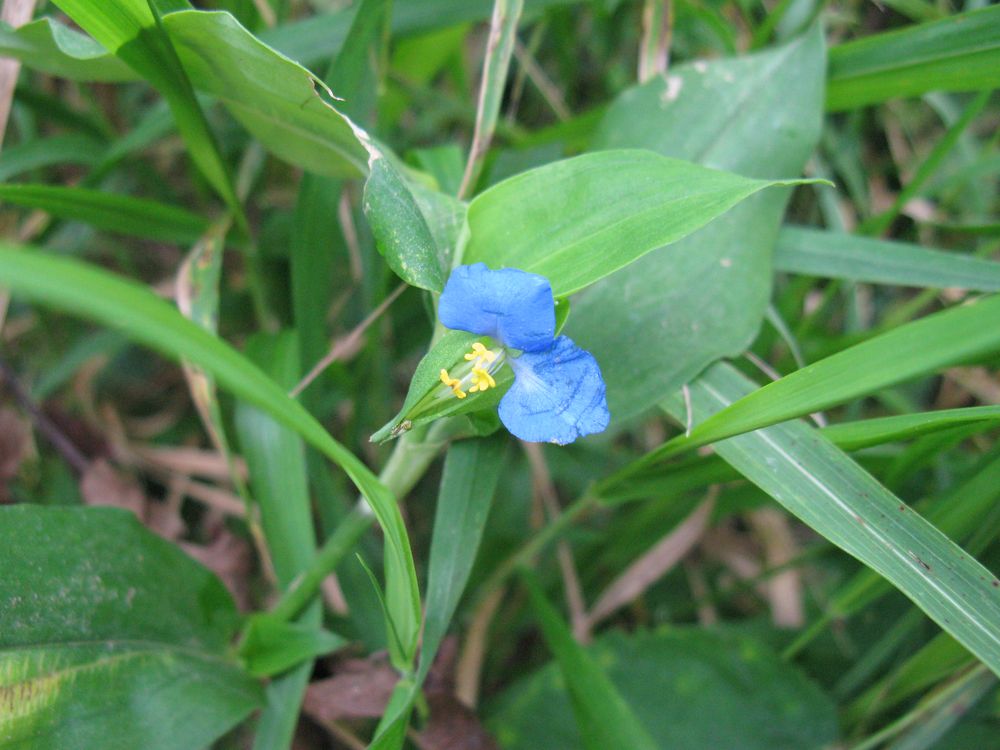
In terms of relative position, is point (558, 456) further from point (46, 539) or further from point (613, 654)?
point (46, 539)

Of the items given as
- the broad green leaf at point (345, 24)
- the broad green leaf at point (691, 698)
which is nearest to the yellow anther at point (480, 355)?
the broad green leaf at point (345, 24)

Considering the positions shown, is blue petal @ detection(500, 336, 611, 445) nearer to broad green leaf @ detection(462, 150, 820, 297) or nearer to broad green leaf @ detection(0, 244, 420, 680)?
broad green leaf @ detection(462, 150, 820, 297)

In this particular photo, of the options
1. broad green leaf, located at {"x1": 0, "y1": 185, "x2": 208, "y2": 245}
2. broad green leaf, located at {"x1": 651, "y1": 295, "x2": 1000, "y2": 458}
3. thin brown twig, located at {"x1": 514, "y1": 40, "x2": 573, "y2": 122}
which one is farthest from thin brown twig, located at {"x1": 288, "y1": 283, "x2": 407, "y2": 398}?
thin brown twig, located at {"x1": 514, "y1": 40, "x2": 573, "y2": 122}

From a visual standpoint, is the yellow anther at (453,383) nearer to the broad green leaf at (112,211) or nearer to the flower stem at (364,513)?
the flower stem at (364,513)

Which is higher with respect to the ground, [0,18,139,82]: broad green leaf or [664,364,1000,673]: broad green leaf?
[0,18,139,82]: broad green leaf

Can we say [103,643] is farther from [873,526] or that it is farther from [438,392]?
[873,526]

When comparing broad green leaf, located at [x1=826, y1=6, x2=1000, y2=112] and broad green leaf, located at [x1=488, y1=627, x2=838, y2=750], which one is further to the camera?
broad green leaf, located at [x1=488, y1=627, x2=838, y2=750]

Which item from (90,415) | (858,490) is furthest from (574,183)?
(90,415)
